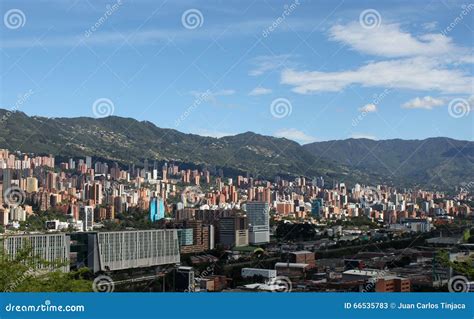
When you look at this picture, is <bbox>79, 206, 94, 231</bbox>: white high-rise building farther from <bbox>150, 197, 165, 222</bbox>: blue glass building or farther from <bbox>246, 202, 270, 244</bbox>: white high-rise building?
<bbox>246, 202, 270, 244</bbox>: white high-rise building

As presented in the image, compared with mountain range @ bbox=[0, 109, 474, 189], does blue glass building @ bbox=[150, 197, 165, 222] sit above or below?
below

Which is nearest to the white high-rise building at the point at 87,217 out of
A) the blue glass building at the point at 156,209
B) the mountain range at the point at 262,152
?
the blue glass building at the point at 156,209

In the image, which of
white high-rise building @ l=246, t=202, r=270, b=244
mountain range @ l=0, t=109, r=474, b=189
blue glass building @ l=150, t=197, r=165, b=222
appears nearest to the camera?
white high-rise building @ l=246, t=202, r=270, b=244

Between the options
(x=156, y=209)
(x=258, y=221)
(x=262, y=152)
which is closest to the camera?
(x=258, y=221)

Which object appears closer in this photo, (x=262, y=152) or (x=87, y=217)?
(x=87, y=217)

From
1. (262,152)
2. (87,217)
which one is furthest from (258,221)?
(262,152)

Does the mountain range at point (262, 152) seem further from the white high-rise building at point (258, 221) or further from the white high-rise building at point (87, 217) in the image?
the white high-rise building at point (87, 217)

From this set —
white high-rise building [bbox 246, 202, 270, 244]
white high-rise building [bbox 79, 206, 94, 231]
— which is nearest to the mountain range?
white high-rise building [bbox 246, 202, 270, 244]

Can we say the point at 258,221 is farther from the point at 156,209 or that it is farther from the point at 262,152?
the point at 262,152

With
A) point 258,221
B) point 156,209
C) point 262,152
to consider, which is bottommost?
point 258,221
